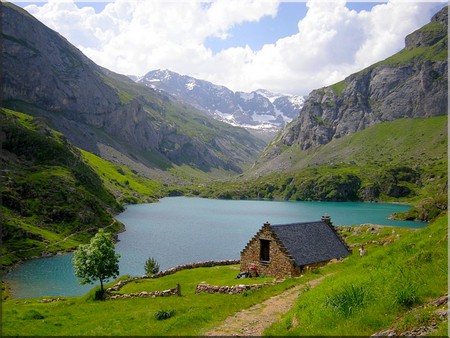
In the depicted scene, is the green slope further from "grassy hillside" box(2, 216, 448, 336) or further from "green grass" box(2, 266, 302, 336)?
"grassy hillside" box(2, 216, 448, 336)

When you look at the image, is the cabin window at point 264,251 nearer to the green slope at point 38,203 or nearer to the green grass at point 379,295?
the green grass at point 379,295

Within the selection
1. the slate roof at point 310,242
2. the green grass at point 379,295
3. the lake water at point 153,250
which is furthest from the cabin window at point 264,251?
the lake water at point 153,250

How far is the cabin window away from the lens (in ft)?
160

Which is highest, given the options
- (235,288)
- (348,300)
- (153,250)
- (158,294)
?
(348,300)

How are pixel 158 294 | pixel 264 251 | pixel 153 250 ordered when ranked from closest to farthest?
pixel 158 294 → pixel 264 251 → pixel 153 250

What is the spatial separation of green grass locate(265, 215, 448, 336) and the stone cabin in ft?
70.9

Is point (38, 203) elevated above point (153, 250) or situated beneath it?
elevated above

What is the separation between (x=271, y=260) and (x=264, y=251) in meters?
2.10

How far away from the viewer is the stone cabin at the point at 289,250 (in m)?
46.0

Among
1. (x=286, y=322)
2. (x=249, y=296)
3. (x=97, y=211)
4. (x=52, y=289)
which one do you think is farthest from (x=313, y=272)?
(x=97, y=211)

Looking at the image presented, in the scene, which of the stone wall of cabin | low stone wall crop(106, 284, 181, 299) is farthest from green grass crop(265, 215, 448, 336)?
the stone wall of cabin

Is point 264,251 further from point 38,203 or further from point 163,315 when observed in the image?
point 38,203

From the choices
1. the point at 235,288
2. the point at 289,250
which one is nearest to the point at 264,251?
the point at 289,250

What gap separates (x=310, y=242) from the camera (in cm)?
5066
